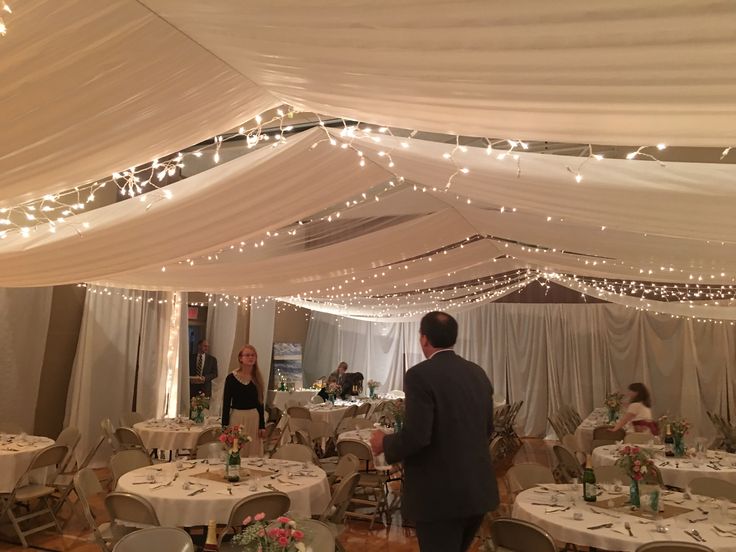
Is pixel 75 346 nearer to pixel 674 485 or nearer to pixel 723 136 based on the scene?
pixel 674 485

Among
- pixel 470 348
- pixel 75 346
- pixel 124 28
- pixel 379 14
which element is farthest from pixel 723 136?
pixel 470 348

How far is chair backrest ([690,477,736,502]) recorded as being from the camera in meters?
4.62

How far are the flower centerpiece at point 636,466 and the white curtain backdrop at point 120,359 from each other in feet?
25.0

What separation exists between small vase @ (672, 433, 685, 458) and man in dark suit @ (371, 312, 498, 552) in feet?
14.0

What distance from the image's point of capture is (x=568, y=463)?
6051mm

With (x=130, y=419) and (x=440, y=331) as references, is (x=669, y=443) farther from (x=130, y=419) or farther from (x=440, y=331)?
(x=130, y=419)

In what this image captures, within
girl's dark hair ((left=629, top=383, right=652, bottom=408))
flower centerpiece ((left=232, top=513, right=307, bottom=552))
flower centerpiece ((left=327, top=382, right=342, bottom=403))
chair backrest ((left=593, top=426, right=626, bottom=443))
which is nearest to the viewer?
flower centerpiece ((left=232, top=513, right=307, bottom=552))

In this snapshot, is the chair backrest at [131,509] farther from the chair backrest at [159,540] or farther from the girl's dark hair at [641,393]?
the girl's dark hair at [641,393]

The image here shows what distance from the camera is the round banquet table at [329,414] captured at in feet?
31.6

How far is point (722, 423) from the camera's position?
9.82 metres

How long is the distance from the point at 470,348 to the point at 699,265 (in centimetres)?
924

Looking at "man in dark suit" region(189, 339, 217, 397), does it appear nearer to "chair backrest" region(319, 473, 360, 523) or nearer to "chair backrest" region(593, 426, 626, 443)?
"chair backrest" region(593, 426, 626, 443)

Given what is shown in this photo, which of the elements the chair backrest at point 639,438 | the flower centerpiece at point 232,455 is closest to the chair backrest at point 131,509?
the flower centerpiece at point 232,455

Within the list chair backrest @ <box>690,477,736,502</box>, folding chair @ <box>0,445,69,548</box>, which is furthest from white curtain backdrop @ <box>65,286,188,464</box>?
chair backrest @ <box>690,477,736,502</box>
